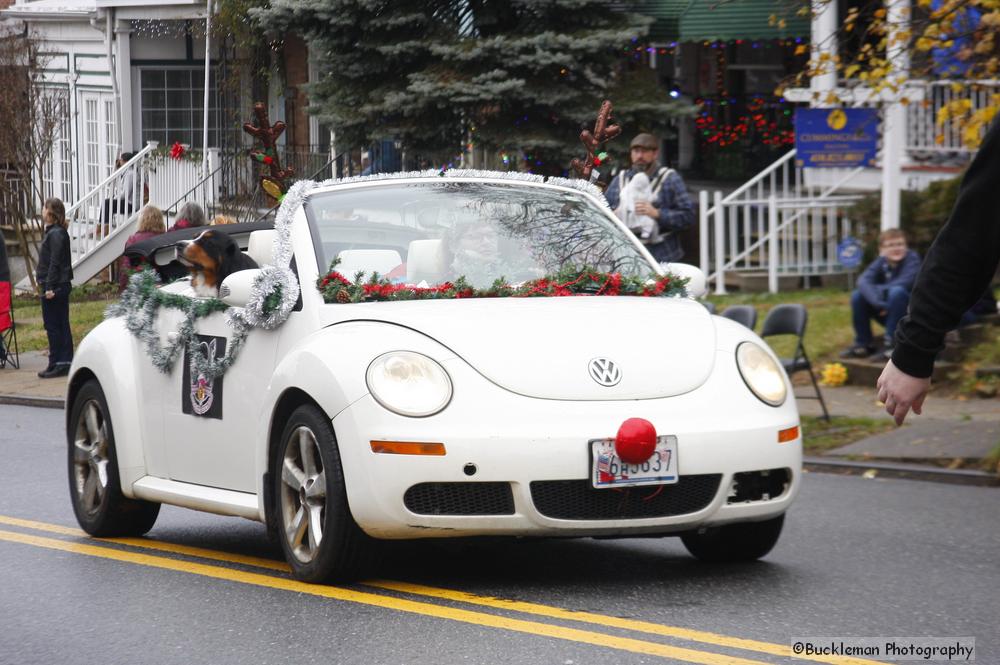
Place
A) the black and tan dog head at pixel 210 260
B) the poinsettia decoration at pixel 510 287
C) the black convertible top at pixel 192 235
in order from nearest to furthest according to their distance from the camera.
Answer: the poinsettia decoration at pixel 510 287 → the black and tan dog head at pixel 210 260 → the black convertible top at pixel 192 235

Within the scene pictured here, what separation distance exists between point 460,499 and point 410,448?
0.89ft

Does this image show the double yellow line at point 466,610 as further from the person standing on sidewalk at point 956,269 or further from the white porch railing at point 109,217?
the white porch railing at point 109,217

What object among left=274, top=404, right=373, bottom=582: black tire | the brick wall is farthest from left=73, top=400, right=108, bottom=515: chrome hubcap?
the brick wall

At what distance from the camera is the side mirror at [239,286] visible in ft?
23.1

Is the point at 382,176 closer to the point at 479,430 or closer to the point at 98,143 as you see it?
the point at 479,430

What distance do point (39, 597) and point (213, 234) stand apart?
194 centimetres

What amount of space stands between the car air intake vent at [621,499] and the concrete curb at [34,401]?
11448 millimetres

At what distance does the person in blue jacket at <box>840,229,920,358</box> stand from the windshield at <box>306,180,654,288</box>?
6.92m

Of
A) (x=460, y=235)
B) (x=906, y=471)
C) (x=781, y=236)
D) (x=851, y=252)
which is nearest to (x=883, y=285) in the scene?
(x=906, y=471)

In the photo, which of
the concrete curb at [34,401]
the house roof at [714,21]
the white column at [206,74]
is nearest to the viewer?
the concrete curb at [34,401]

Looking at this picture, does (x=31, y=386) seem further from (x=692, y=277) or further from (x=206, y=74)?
(x=692, y=277)

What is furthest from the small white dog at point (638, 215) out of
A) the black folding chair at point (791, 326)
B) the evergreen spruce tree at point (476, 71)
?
the evergreen spruce tree at point (476, 71)

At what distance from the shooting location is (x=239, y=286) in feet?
23.2

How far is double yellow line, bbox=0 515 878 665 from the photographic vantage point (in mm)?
5488
